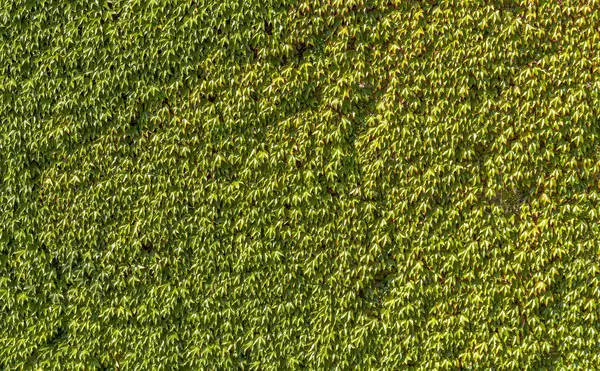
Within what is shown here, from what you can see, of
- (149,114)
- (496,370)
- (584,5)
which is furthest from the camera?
(149,114)

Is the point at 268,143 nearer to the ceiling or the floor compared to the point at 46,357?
nearer to the ceiling

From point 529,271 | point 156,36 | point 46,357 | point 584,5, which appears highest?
point 584,5

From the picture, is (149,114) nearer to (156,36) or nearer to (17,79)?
(156,36)

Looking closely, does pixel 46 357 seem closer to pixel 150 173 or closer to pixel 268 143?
pixel 150 173

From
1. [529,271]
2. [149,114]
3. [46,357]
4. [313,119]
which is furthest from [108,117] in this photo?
[529,271]

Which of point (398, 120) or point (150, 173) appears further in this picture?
point (150, 173)

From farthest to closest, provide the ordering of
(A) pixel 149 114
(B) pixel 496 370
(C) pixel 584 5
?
(A) pixel 149 114, (B) pixel 496 370, (C) pixel 584 5
